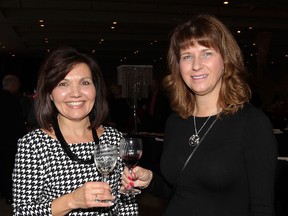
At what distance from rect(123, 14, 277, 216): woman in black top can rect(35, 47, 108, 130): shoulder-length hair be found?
41 cm

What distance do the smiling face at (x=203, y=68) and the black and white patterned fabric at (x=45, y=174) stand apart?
620mm

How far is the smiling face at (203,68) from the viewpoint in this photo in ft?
6.08

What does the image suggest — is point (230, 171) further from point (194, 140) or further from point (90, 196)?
point (90, 196)

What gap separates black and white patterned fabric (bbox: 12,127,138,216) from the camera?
5.73 ft

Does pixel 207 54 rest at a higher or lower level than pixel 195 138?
higher

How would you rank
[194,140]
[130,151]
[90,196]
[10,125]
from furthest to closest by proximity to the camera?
1. [10,125]
2. [194,140]
3. [130,151]
4. [90,196]

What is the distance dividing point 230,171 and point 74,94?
0.80 meters

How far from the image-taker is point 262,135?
1.63m

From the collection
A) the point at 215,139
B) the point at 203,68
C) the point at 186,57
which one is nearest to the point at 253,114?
the point at 215,139

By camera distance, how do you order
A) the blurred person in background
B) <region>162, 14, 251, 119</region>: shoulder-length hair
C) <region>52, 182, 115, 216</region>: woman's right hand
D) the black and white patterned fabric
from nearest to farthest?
1. <region>52, 182, 115, 216</region>: woman's right hand
2. the black and white patterned fabric
3. <region>162, 14, 251, 119</region>: shoulder-length hair
4. the blurred person in background

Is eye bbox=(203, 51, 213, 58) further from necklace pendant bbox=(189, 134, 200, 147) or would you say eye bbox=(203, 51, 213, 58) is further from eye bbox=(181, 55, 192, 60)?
necklace pendant bbox=(189, 134, 200, 147)

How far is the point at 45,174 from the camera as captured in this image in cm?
182

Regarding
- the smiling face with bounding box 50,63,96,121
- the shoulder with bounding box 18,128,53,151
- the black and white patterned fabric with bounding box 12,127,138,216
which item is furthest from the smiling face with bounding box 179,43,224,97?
the shoulder with bounding box 18,128,53,151

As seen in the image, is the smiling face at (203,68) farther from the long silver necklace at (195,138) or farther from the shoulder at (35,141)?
the shoulder at (35,141)
